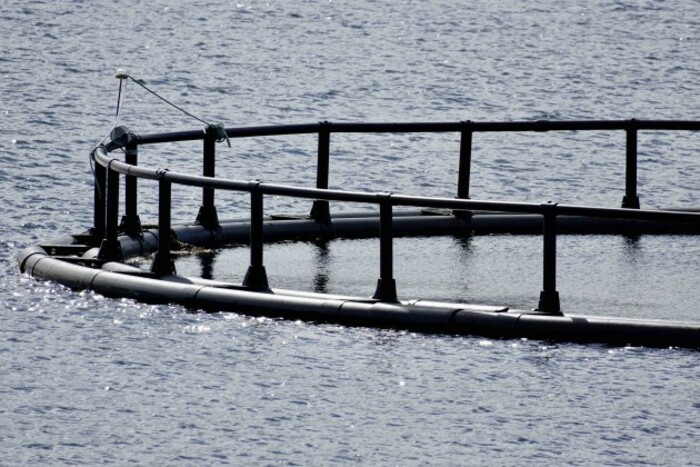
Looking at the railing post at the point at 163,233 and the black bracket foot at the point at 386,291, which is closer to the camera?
the black bracket foot at the point at 386,291

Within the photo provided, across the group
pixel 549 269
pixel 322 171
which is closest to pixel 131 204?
pixel 322 171

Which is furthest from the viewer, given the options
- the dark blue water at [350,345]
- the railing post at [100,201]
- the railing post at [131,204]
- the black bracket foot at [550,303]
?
the railing post at [100,201]

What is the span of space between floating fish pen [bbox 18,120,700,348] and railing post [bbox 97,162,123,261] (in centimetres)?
1

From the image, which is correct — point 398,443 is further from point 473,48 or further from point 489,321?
point 473,48

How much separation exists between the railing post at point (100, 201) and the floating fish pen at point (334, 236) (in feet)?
0.04

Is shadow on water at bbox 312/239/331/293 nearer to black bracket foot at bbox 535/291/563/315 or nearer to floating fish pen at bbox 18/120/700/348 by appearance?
floating fish pen at bbox 18/120/700/348

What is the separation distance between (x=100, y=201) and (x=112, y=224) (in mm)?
665

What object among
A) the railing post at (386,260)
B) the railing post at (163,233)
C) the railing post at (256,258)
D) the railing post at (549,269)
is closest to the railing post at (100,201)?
the railing post at (163,233)

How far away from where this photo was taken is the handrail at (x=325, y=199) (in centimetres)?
1340

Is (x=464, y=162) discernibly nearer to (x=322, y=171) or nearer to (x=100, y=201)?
(x=322, y=171)

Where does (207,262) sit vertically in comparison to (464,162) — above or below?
below

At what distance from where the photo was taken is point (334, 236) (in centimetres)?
1777

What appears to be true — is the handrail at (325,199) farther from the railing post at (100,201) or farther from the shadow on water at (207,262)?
the shadow on water at (207,262)

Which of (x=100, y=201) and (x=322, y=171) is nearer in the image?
(x=100, y=201)
